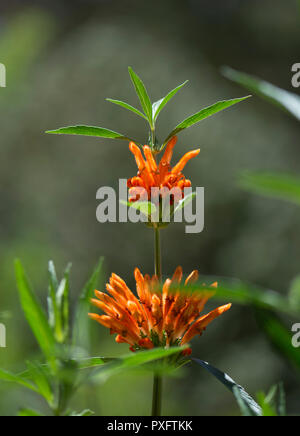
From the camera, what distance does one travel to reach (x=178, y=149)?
2709 millimetres

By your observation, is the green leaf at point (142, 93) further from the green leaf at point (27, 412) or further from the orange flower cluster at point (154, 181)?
the green leaf at point (27, 412)

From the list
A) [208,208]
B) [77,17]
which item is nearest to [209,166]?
[208,208]

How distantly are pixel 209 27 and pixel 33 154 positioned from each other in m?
1.52

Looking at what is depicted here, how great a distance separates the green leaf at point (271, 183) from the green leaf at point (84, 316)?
0.07m

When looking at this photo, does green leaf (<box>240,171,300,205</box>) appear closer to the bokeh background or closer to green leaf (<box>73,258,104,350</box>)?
green leaf (<box>73,258,104,350</box>)

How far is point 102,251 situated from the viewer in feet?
9.08

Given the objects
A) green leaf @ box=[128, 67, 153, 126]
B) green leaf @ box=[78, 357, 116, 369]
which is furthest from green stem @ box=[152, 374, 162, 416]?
green leaf @ box=[128, 67, 153, 126]

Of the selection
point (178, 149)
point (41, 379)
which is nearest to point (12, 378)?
point (41, 379)

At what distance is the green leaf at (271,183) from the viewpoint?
15cm

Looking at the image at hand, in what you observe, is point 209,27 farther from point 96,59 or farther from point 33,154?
point 33,154

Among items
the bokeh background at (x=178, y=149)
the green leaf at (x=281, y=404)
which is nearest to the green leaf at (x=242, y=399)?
the green leaf at (x=281, y=404)

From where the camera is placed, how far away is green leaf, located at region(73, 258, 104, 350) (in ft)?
0.64

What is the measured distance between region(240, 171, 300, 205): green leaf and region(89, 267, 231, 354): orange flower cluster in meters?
0.11

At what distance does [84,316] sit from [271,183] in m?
0.10
